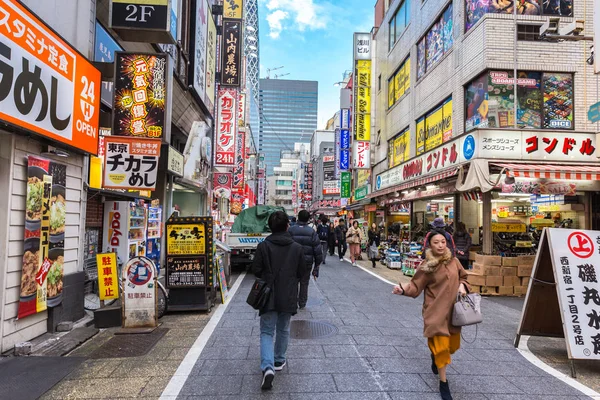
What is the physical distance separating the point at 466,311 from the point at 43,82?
6.00 m

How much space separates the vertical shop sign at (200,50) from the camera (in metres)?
14.3

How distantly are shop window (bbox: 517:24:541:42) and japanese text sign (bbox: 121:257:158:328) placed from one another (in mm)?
11887

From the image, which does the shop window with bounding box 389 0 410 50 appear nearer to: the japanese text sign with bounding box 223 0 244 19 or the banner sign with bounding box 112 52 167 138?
the japanese text sign with bounding box 223 0 244 19

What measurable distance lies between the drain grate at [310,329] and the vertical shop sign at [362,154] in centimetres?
1754

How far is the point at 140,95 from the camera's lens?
7965 mm

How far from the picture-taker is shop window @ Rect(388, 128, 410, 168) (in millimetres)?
18234

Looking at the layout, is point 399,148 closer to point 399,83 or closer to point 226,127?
point 399,83

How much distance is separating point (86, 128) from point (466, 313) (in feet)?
21.3

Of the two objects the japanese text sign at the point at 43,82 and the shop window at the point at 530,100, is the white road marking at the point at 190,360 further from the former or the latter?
the shop window at the point at 530,100

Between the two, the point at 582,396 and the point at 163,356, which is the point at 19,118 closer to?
the point at 163,356

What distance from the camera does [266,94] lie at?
194500 millimetres

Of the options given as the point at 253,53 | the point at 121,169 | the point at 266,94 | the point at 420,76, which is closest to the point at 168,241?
the point at 121,169

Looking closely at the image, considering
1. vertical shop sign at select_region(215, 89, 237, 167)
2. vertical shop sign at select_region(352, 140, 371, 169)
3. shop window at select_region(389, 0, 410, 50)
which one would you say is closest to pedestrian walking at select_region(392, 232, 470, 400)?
vertical shop sign at select_region(215, 89, 237, 167)

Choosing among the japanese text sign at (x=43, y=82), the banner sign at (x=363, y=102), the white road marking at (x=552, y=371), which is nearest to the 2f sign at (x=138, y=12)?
the japanese text sign at (x=43, y=82)
